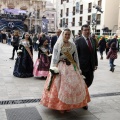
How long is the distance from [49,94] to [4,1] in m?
49.3

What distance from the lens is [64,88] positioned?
441 cm

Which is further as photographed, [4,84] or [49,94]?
[4,84]

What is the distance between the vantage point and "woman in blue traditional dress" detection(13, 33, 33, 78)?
26.6 ft

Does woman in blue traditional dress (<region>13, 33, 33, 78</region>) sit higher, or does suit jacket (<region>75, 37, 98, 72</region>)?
suit jacket (<region>75, 37, 98, 72</region>)

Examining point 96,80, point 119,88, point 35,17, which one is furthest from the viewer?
point 35,17

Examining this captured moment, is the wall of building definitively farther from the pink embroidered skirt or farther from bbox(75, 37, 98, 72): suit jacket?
the pink embroidered skirt

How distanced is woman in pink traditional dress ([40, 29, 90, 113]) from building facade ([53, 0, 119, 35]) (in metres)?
21.4

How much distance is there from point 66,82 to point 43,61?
144 inches

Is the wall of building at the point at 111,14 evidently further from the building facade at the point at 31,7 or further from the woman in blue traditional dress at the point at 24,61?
the woman in blue traditional dress at the point at 24,61

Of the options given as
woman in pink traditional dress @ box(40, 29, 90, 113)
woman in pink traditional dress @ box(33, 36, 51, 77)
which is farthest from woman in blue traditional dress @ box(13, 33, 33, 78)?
woman in pink traditional dress @ box(40, 29, 90, 113)

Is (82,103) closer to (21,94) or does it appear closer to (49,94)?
(49,94)

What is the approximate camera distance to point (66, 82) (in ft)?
14.5

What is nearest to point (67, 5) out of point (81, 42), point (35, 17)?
point (35, 17)

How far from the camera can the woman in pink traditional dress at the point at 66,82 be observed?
4406mm
